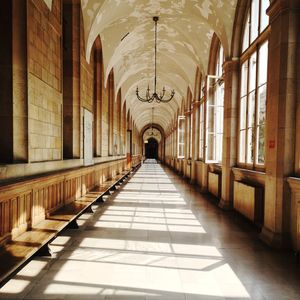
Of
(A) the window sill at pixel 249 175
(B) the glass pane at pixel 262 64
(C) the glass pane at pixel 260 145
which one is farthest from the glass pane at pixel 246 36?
(A) the window sill at pixel 249 175

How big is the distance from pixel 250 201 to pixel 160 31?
310 inches

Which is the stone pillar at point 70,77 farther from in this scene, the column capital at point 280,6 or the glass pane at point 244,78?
the column capital at point 280,6

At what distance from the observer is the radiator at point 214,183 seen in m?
8.07

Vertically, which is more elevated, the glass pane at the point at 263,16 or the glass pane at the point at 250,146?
the glass pane at the point at 263,16

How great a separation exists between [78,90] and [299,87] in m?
5.16

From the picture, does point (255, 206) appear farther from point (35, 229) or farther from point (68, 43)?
point (68, 43)

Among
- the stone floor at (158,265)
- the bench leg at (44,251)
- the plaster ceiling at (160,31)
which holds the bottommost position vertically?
the stone floor at (158,265)

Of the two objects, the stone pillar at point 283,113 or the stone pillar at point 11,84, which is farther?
the stone pillar at point 283,113

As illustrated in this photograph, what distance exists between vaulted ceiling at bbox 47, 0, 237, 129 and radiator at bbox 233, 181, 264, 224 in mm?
3729

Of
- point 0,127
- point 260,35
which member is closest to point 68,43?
point 0,127

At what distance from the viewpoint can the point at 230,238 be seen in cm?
453

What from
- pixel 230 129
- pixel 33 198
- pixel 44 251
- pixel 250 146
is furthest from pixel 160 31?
pixel 44 251

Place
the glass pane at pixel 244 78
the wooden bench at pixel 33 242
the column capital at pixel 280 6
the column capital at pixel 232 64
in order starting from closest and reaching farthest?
the wooden bench at pixel 33 242 < the column capital at pixel 280 6 < the glass pane at pixel 244 78 < the column capital at pixel 232 64

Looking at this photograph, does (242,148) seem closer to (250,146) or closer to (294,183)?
(250,146)
